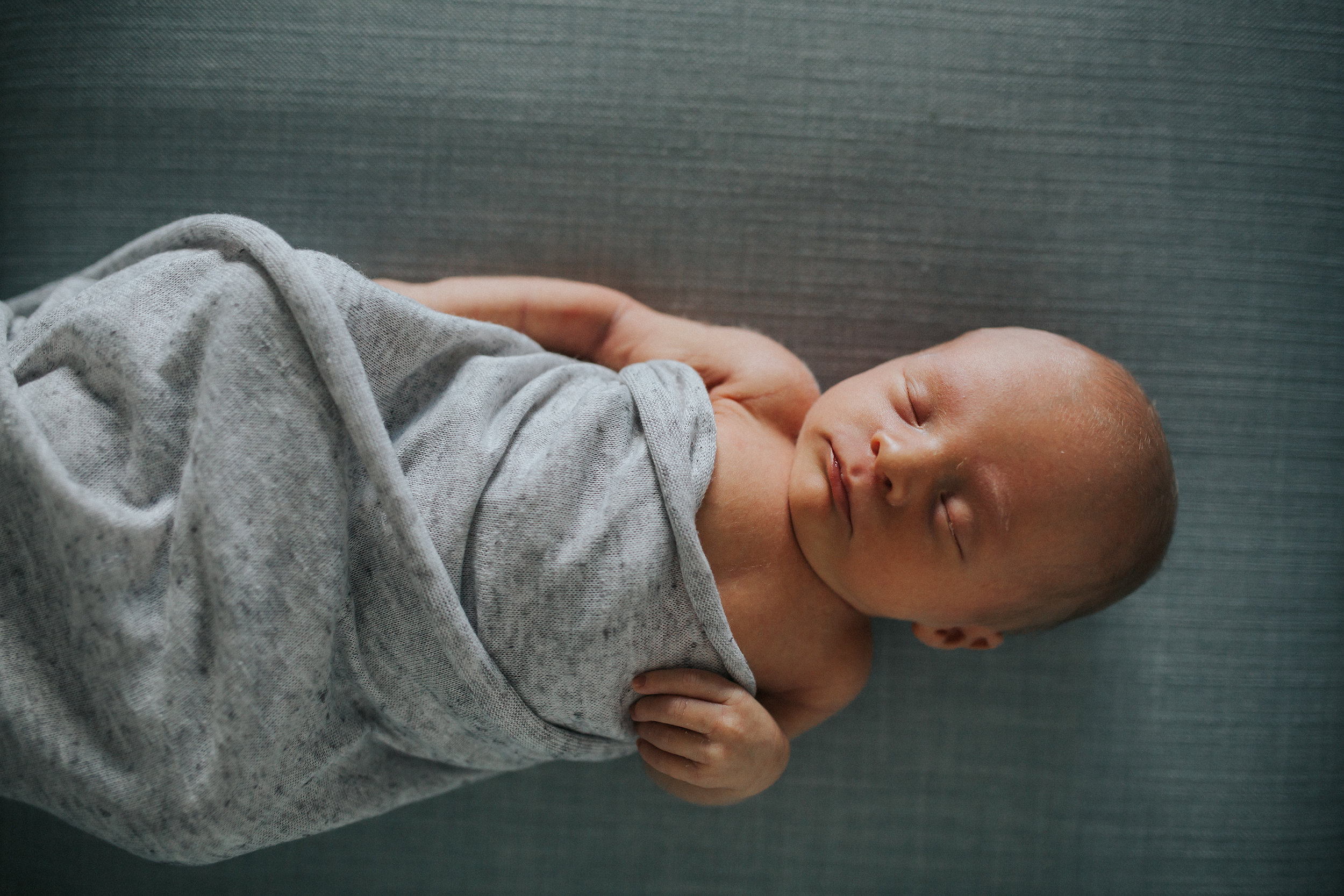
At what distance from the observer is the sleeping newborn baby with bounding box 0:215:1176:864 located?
2.41ft

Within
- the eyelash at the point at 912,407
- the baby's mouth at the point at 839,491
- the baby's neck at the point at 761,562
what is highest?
the eyelash at the point at 912,407

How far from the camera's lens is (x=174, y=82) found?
1025 millimetres

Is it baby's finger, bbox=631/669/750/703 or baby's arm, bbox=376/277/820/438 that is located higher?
baby's arm, bbox=376/277/820/438

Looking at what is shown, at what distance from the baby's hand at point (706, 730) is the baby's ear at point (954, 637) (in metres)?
0.21

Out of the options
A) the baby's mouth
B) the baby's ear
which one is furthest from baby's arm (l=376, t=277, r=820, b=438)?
the baby's ear

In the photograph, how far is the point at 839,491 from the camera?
0.86 m

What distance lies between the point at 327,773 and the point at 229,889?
0.37 metres

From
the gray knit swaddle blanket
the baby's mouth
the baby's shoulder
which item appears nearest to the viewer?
the gray knit swaddle blanket

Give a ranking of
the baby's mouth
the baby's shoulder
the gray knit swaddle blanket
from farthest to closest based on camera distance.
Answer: the baby's shoulder → the baby's mouth → the gray knit swaddle blanket

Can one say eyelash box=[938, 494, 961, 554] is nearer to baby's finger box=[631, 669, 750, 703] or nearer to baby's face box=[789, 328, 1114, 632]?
baby's face box=[789, 328, 1114, 632]

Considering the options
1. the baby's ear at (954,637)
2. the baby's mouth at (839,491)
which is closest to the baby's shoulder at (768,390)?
the baby's mouth at (839,491)

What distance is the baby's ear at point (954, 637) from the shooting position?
0.94 meters

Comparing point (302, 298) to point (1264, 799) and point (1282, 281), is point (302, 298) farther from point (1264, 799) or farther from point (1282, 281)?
point (1264, 799)

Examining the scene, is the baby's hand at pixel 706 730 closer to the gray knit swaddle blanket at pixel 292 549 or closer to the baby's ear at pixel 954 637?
the gray knit swaddle blanket at pixel 292 549
